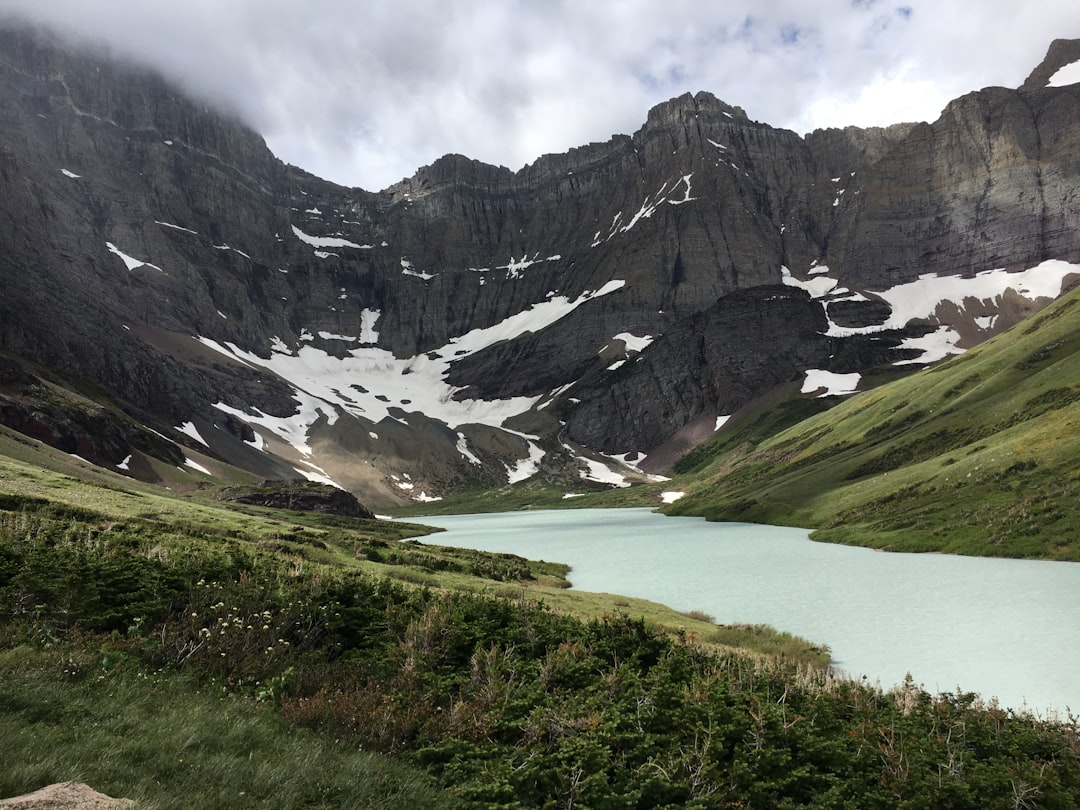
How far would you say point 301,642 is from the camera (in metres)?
16.4

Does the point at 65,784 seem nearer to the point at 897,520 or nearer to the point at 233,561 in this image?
the point at 233,561

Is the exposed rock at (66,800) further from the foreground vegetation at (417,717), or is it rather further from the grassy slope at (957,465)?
the grassy slope at (957,465)

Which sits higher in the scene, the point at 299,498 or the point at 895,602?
the point at 299,498

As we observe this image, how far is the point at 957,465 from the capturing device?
239ft

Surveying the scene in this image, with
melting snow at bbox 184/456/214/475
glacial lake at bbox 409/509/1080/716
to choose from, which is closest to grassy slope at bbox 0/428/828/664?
glacial lake at bbox 409/509/1080/716

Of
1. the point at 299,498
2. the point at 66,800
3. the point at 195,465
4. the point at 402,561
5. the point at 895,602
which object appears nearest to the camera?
the point at 66,800

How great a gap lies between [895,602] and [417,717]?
1396 inches

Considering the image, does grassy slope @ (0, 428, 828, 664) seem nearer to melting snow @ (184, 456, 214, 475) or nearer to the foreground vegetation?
the foreground vegetation

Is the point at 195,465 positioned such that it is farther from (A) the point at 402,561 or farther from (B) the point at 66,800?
(B) the point at 66,800

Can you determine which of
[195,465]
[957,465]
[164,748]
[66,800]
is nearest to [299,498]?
[195,465]

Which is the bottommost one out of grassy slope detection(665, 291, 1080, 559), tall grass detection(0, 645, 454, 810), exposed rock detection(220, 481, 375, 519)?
tall grass detection(0, 645, 454, 810)

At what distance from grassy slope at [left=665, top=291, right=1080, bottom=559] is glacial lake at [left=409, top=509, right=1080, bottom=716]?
5.73 meters

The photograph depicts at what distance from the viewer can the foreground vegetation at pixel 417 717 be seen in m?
9.56

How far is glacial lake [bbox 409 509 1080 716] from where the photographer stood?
79.2ft
